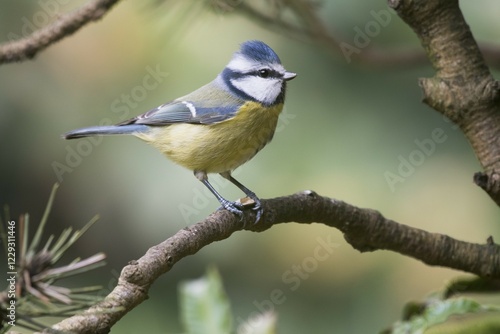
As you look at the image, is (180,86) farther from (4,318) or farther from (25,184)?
(4,318)

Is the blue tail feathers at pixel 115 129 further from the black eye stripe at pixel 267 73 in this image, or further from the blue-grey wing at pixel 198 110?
the black eye stripe at pixel 267 73

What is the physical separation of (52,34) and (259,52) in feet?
1.68

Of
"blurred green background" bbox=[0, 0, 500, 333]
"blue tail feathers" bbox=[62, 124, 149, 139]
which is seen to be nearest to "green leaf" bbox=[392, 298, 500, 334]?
"blue tail feathers" bbox=[62, 124, 149, 139]

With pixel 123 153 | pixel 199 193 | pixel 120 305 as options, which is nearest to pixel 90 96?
pixel 123 153

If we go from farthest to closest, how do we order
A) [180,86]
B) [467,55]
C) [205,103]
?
[180,86] < [205,103] < [467,55]

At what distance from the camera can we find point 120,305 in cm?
84

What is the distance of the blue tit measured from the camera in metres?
1.67

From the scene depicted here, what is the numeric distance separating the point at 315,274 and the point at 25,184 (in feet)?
3.77

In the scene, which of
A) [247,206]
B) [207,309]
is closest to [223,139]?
[247,206]

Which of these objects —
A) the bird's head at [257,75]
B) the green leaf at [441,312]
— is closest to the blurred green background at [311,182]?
the bird's head at [257,75]

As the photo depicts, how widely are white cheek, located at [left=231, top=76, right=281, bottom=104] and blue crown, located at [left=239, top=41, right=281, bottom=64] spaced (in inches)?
2.1

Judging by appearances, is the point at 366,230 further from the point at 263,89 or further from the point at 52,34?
the point at 52,34

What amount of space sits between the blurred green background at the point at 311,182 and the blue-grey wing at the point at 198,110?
0.47 m

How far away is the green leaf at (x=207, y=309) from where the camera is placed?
0.71m
